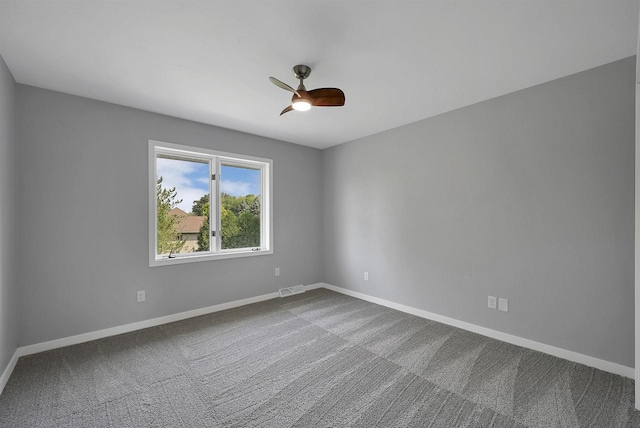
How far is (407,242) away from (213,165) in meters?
2.82

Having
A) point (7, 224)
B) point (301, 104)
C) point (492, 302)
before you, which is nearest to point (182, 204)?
point (7, 224)

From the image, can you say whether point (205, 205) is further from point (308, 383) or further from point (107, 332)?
point (308, 383)

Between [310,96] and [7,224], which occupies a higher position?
[310,96]

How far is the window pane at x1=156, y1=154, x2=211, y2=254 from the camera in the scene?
3.44 metres

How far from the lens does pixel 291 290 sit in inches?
177

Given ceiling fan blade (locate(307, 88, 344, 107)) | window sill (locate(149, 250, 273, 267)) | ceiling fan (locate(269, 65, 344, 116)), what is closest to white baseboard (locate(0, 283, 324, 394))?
window sill (locate(149, 250, 273, 267))

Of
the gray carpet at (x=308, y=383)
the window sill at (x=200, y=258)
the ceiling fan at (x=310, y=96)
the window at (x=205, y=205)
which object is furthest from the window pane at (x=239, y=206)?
the ceiling fan at (x=310, y=96)

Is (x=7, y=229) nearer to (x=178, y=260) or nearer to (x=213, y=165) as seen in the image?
(x=178, y=260)

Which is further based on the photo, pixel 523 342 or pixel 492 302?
pixel 492 302

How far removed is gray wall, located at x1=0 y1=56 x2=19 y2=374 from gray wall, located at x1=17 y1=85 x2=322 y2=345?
14cm

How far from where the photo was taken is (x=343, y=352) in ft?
8.64

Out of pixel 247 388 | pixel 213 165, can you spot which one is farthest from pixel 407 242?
pixel 213 165

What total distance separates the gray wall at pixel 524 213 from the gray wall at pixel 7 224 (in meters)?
3.78

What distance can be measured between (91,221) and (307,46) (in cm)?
274
